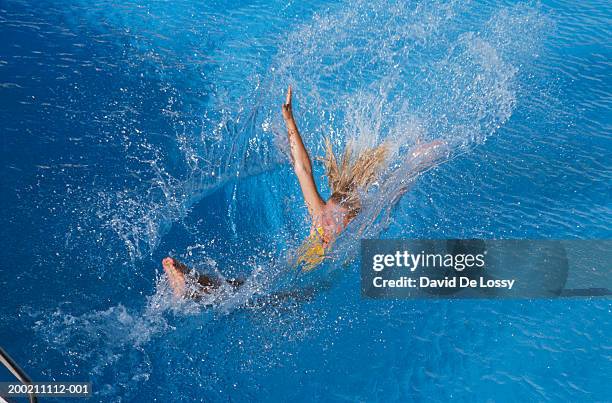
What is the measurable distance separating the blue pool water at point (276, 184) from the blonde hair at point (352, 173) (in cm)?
13

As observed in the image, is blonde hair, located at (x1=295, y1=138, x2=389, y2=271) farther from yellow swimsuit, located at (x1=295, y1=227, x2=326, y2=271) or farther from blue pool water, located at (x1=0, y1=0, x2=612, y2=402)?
blue pool water, located at (x1=0, y1=0, x2=612, y2=402)

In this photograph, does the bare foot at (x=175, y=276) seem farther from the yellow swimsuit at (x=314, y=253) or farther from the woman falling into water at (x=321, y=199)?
the yellow swimsuit at (x=314, y=253)

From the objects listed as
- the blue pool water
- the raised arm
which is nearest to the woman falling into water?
the raised arm

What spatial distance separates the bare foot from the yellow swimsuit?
73 centimetres

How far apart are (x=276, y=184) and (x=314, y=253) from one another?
35.5 inches

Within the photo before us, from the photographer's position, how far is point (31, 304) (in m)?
3.70

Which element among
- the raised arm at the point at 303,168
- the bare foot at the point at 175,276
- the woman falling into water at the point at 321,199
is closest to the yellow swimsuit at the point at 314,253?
the woman falling into water at the point at 321,199

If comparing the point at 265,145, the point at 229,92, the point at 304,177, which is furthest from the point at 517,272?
the point at 229,92

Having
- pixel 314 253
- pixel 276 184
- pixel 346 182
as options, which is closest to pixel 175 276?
pixel 314 253

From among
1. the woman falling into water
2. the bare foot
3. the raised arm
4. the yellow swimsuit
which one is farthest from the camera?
the yellow swimsuit

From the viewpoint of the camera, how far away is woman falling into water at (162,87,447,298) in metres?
3.61

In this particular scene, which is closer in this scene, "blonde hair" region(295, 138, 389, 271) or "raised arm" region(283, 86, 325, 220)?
"raised arm" region(283, 86, 325, 220)

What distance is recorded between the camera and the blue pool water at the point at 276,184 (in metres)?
3.62

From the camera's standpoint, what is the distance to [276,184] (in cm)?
470
